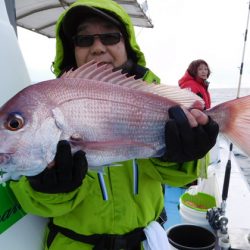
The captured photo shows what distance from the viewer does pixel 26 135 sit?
3.73 ft

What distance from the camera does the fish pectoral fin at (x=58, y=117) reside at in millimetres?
1159

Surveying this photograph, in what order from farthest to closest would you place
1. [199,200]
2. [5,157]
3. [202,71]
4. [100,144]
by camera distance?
[202,71] < [199,200] < [100,144] < [5,157]

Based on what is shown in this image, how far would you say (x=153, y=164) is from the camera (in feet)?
5.26

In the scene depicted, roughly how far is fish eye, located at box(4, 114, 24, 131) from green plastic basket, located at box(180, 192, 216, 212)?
8.55ft

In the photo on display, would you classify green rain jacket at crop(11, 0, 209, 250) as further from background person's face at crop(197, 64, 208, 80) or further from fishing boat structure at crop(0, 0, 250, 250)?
background person's face at crop(197, 64, 208, 80)

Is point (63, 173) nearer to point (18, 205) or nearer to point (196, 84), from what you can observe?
point (18, 205)

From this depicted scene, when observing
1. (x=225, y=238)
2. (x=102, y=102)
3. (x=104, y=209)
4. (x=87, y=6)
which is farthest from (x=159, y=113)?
(x=225, y=238)

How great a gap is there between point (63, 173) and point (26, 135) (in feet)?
→ 0.78

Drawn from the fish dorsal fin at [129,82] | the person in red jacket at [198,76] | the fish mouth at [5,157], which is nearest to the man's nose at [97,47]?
the fish dorsal fin at [129,82]

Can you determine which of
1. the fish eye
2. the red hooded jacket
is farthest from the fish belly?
the red hooded jacket

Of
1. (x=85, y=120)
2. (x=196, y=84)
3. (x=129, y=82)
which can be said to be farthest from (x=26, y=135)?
(x=196, y=84)

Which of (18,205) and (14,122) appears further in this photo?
(18,205)

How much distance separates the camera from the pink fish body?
1137 millimetres

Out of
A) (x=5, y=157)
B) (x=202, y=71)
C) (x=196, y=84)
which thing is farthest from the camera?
(x=202, y=71)
